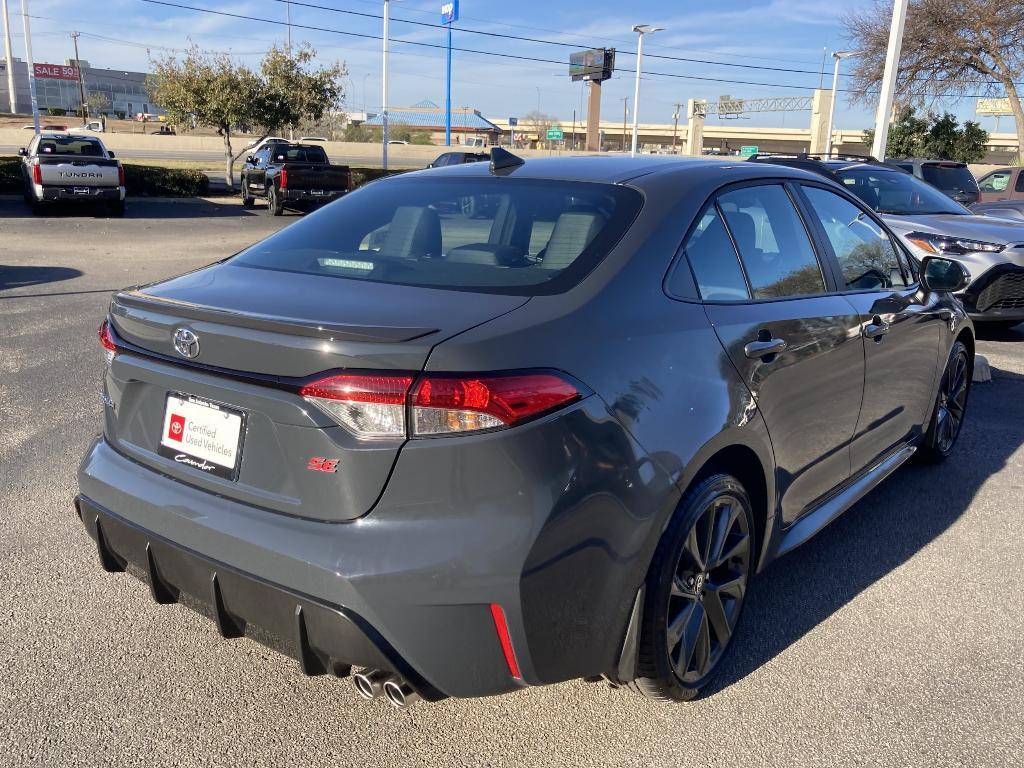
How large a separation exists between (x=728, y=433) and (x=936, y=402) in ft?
8.69

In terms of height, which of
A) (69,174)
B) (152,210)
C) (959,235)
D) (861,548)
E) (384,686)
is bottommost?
(152,210)

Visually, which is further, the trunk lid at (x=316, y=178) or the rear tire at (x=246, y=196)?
the rear tire at (x=246, y=196)

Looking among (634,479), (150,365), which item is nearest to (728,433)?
(634,479)

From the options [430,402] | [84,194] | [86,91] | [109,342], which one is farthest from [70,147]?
[86,91]

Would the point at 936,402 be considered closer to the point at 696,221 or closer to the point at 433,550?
the point at 696,221

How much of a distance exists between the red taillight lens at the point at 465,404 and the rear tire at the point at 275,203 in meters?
21.7

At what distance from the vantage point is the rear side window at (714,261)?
2.85m

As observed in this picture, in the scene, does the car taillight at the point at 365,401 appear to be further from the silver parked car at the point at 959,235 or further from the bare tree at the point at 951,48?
the bare tree at the point at 951,48

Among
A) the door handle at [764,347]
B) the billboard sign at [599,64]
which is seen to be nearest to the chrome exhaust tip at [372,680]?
the door handle at [764,347]

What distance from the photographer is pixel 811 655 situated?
3113 mm

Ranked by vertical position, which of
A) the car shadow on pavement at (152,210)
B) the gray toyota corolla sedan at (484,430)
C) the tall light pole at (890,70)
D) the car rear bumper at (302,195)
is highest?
the tall light pole at (890,70)

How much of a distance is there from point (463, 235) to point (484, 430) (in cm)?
122

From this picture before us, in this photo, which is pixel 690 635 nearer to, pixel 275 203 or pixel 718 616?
pixel 718 616

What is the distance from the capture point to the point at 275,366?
87.1 inches
